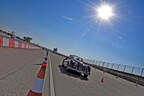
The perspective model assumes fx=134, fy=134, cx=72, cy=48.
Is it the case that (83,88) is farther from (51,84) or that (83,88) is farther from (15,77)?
(15,77)

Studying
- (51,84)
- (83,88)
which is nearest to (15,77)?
(51,84)

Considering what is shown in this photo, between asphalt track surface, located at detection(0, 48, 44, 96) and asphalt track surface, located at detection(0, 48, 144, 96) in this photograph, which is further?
asphalt track surface, located at detection(0, 48, 144, 96)

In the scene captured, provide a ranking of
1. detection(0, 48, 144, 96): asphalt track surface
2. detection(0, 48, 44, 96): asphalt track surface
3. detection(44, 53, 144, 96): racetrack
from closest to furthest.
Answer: detection(0, 48, 44, 96): asphalt track surface < detection(0, 48, 144, 96): asphalt track surface < detection(44, 53, 144, 96): racetrack

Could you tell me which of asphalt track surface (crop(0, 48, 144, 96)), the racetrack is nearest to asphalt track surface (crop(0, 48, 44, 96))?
asphalt track surface (crop(0, 48, 144, 96))

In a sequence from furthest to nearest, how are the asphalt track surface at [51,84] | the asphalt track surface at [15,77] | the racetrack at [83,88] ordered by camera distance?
the racetrack at [83,88] < the asphalt track surface at [51,84] < the asphalt track surface at [15,77]

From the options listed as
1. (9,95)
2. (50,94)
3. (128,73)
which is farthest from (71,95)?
(128,73)

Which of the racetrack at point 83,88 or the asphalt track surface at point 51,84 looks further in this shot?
the racetrack at point 83,88

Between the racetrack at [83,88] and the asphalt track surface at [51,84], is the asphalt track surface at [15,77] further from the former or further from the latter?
the racetrack at [83,88]

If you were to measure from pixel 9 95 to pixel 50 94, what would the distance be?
3.99ft

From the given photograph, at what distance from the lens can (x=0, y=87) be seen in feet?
12.7

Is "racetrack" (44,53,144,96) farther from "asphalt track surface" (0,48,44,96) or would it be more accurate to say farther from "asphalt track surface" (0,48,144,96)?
"asphalt track surface" (0,48,44,96)

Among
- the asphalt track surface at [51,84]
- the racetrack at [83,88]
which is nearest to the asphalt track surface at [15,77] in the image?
the asphalt track surface at [51,84]

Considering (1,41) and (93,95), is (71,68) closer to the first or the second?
(93,95)

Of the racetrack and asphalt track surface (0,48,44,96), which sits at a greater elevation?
asphalt track surface (0,48,44,96)
